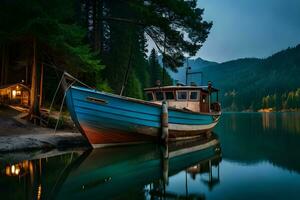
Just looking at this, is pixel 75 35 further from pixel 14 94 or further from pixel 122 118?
pixel 14 94

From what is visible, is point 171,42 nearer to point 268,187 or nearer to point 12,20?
point 12,20

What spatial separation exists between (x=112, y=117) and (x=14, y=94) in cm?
1727

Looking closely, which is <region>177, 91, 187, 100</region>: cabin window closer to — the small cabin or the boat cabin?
the boat cabin

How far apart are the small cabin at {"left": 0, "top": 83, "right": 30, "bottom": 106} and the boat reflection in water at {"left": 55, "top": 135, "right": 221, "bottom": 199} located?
53.1 ft

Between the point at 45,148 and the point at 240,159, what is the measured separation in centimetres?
893

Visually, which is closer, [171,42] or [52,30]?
[52,30]

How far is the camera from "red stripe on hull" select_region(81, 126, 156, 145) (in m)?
15.0

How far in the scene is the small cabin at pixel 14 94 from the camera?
2755 cm

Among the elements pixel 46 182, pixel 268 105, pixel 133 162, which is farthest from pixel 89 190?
pixel 268 105

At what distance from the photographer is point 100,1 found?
79.2 feet

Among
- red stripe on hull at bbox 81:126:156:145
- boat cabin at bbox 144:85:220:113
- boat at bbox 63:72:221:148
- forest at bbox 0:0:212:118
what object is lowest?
red stripe on hull at bbox 81:126:156:145

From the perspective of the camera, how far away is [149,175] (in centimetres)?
1010

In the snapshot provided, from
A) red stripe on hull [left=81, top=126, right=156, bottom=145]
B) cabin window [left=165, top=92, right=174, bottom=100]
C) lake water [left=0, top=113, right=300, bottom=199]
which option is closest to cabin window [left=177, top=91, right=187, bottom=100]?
cabin window [left=165, top=92, right=174, bottom=100]

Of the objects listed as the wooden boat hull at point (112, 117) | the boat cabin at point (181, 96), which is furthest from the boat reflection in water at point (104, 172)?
the boat cabin at point (181, 96)
